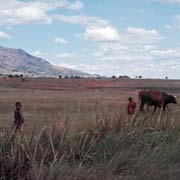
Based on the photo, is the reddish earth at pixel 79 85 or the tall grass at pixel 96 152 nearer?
the tall grass at pixel 96 152

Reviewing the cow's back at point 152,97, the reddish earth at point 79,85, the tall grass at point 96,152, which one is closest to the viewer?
the tall grass at point 96,152

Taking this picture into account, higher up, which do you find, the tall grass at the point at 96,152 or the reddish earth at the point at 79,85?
the tall grass at the point at 96,152

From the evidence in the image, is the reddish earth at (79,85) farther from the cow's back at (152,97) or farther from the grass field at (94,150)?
the grass field at (94,150)

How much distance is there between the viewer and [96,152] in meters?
9.52

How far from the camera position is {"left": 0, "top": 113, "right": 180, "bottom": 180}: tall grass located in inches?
313

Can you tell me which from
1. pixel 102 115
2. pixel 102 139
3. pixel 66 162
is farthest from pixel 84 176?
pixel 102 115

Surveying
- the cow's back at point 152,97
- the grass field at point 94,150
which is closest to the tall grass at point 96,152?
the grass field at point 94,150

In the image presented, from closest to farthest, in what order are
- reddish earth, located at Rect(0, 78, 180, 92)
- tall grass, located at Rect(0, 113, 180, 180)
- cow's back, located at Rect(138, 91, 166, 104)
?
tall grass, located at Rect(0, 113, 180, 180), cow's back, located at Rect(138, 91, 166, 104), reddish earth, located at Rect(0, 78, 180, 92)

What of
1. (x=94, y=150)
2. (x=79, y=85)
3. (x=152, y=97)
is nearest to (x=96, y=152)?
(x=94, y=150)

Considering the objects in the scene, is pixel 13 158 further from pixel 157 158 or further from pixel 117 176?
pixel 157 158

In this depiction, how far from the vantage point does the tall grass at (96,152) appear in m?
7.95

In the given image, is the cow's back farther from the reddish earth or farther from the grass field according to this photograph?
the reddish earth

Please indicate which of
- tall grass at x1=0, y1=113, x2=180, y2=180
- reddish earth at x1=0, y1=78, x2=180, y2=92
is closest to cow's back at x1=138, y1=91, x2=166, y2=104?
tall grass at x1=0, y1=113, x2=180, y2=180

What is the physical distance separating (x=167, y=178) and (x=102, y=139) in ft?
5.55
